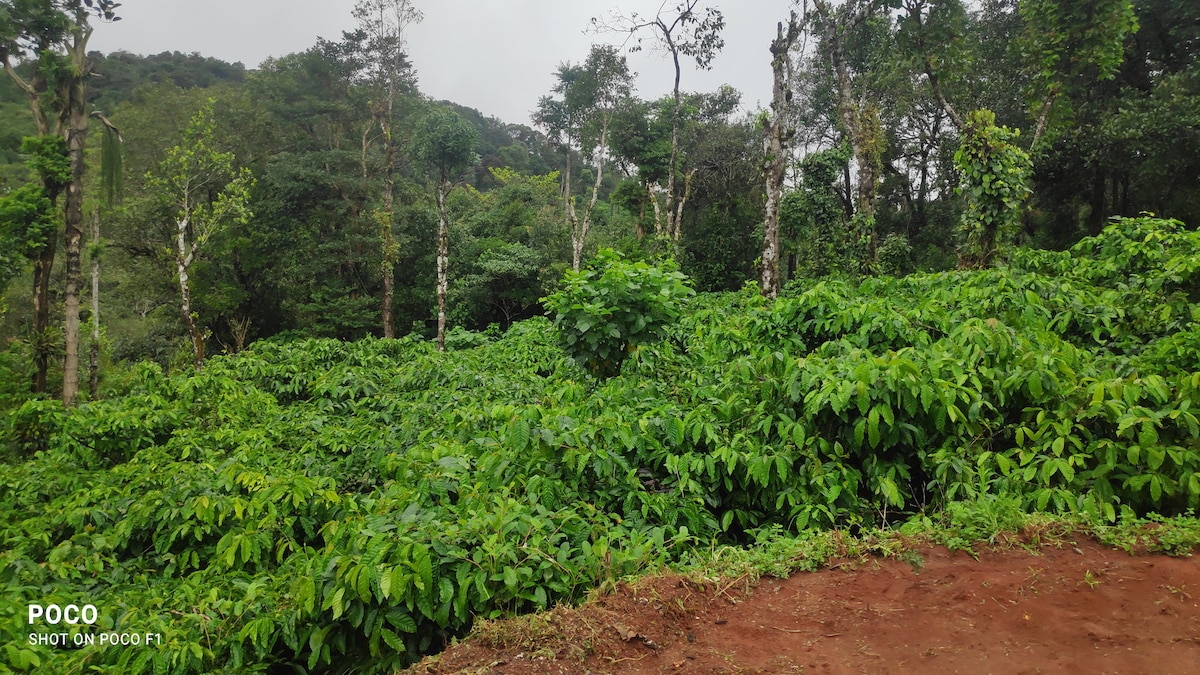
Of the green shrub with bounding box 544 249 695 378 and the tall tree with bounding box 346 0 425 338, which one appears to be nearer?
the green shrub with bounding box 544 249 695 378

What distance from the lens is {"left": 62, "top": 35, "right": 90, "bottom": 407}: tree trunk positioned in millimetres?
12375

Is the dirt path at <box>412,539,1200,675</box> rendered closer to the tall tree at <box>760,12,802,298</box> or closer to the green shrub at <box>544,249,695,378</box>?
the green shrub at <box>544,249,695,378</box>

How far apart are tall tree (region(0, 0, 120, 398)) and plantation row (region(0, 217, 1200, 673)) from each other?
834cm

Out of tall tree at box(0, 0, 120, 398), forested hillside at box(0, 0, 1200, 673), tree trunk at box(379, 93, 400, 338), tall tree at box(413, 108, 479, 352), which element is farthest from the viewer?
tree trunk at box(379, 93, 400, 338)

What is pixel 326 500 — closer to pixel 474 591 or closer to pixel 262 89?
pixel 474 591

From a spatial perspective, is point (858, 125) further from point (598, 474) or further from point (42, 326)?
point (42, 326)

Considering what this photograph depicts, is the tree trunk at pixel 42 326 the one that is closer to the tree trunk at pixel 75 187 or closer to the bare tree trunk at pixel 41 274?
the bare tree trunk at pixel 41 274

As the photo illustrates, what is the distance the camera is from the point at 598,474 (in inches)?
138

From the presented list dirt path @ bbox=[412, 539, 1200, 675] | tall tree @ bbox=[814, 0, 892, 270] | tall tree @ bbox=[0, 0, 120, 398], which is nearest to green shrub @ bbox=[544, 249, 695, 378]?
dirt path @ bbox=[412, 539, 1200, 675]

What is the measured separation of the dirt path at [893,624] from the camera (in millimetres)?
2232

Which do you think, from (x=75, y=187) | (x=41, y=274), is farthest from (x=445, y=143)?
(x=41, y=274)

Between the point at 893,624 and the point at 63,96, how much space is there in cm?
1658

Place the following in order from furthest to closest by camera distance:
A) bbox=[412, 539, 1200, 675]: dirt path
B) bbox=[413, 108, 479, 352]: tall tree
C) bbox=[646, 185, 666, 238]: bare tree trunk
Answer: bbox=[646, 185, 666, 238]: bare tree trunk
bbox=[413, 108, 479, 352]: tall tree
bbox=[412, 539, 1200, 675]: dirt path

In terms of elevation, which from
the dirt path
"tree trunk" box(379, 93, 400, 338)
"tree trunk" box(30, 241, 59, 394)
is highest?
"tree trunk" box(379, 93, 400, 338)
